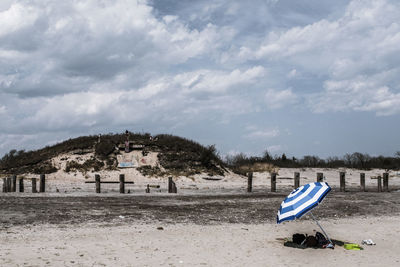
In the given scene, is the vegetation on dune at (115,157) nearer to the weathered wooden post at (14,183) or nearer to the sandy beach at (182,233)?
the weathered wooden post at (14,183)

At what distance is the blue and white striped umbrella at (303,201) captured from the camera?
9352 millimetres

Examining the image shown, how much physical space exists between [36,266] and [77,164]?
31.5 metres

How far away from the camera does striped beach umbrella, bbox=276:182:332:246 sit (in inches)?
368

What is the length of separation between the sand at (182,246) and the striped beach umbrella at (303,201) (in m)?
0.94

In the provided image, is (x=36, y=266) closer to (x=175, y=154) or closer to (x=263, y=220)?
(x=263, y=220)

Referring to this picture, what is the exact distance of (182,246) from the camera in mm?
10625

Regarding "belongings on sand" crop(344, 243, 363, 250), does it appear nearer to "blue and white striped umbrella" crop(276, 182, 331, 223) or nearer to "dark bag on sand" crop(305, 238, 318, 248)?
"dark bag on sand" crop(305, 238, 318, 248)

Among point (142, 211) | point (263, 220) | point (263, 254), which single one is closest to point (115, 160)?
point (142, 211)

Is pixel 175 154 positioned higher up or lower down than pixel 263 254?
higher up

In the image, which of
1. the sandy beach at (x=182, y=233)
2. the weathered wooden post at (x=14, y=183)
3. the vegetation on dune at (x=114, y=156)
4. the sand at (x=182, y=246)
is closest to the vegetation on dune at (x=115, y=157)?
the vegetation on dune at (x=114, y=156)

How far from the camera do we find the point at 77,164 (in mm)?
38969

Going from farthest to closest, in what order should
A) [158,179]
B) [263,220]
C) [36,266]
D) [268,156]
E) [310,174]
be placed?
[268,156] < [310,174] < [158,179] < [263,220] < [36,266]

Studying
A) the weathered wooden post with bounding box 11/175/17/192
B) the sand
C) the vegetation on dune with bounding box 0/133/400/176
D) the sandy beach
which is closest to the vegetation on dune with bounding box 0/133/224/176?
the vegetation on dune with bounding box 0/133/400/176

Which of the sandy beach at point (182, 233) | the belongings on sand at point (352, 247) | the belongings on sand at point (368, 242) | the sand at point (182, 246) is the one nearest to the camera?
the sand at point (182, 246)
